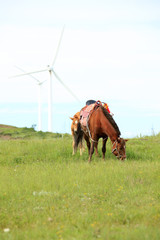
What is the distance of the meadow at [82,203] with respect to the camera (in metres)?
6.05

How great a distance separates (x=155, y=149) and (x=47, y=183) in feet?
29.4

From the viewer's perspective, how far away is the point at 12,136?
1047 inches

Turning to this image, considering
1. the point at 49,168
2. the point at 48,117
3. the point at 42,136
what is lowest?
the point at 49,168

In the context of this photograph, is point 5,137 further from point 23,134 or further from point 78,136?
point 78,136

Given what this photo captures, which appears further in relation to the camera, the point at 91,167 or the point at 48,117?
the point at 48,117

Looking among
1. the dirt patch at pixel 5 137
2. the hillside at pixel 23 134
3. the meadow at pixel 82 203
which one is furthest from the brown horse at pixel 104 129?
the dirt patch at pixel 5 137

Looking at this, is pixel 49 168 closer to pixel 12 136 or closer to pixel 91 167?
pixel 91 167

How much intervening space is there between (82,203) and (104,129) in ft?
20.0

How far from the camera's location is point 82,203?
809 cm

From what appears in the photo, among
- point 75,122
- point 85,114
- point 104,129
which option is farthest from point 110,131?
point 75,122

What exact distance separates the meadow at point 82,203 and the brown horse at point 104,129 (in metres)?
0.54

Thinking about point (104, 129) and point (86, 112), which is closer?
point (104, 129)

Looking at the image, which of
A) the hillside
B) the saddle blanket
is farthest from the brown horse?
the hillside

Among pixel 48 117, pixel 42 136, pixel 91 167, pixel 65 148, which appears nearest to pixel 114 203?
pixel 91 167
